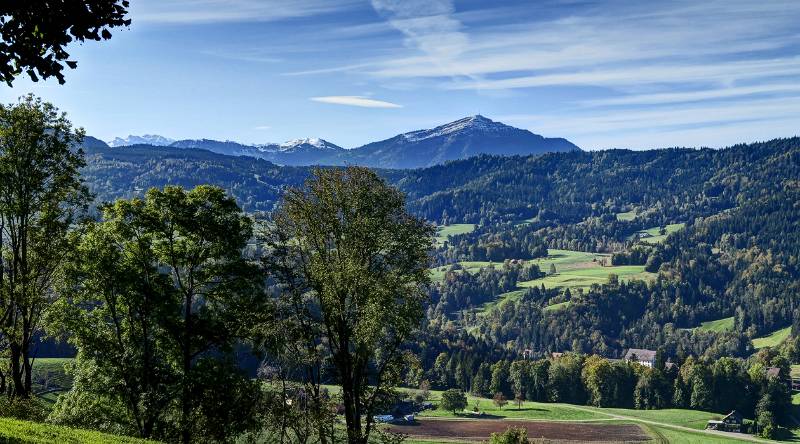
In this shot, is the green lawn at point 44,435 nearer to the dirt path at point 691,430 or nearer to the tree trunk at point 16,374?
the tree trunk at point 16,374

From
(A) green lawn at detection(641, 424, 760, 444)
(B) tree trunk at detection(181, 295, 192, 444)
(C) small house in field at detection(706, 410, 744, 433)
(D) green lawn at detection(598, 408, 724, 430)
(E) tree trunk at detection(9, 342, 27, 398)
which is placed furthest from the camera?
(D) green lawn at detection(598, 408, 724, 430)

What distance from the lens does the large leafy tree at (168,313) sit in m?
34.1

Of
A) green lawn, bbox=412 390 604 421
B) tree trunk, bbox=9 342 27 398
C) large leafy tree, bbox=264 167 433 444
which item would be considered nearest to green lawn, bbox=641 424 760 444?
green lawn, bbox=412 390 604 421

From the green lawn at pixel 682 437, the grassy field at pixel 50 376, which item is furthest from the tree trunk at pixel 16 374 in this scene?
the green lawn at pixel 682 437

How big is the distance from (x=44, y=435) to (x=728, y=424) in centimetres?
18327

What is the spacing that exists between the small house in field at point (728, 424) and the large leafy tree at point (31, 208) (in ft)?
557

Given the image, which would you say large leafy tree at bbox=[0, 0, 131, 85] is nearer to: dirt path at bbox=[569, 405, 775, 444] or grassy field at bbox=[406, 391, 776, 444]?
grassy field at bbox=[406, 391, 776, 444]

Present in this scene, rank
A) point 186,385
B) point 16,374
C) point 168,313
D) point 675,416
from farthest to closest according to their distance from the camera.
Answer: point 675,416, point 168,313, point 186,385, point 16,374

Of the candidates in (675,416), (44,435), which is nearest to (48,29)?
(44,435)

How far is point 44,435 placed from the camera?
889 inches

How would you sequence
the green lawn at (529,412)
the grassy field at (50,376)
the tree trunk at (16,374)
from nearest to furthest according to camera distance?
the tree trunk at (16,374)
the grassy field at (50,376)
the green lawn at (529,412)

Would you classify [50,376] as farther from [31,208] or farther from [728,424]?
[728,424]

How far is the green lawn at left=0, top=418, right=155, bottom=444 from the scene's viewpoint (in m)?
20.7

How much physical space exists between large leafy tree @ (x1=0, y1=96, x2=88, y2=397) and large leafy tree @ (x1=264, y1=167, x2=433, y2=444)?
10403 millimetres
